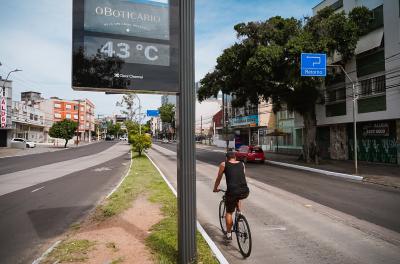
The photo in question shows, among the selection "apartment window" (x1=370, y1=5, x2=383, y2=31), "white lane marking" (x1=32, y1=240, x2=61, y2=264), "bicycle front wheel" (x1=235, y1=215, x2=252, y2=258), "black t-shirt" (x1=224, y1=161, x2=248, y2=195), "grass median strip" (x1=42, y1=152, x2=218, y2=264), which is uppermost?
"apartment window" (x1=370, y1=5, x2=383, y2=31)

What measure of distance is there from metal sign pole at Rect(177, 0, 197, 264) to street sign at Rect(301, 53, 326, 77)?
15.8m

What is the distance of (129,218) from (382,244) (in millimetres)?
5730

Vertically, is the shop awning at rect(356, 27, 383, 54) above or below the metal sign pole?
above

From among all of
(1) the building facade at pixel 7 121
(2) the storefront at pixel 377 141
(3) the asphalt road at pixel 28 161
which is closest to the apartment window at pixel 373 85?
(2) the storefront at pixel 377 141

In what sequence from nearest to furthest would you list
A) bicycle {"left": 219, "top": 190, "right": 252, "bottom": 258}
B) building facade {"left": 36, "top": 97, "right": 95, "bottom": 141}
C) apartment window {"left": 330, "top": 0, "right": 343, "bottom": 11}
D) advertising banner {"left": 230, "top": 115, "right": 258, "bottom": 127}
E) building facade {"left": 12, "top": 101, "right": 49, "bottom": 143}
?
bicycle {"left": 219, "top": 190, "right": 252, "bottom": 258}, apartment window {"left": 330, "top": 0, "right": 343, "bottom": 11}, advertising banner {"left": 230, "top": 115, "right": 258, "bottom": 127}, building facade {"left": 12, "top": 101, "right": 49, "bottom": 143}, building facade {"left": 36, "top": 97, "right": 95, "bottom": 141}

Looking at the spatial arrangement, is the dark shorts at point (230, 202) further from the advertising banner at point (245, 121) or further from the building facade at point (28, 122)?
the building facade at point (28, 122)

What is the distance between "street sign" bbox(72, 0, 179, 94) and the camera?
482cm

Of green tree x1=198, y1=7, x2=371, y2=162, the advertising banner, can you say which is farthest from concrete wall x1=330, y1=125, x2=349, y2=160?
the advertising banner

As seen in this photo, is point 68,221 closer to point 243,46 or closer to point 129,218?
point 129,218

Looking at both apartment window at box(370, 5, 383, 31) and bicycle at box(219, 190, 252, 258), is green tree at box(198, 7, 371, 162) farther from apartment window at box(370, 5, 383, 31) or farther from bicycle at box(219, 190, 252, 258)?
bicycle at box(219, 190, 252, 258)

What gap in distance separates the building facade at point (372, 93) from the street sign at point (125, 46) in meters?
21.4

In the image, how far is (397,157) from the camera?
23734mm

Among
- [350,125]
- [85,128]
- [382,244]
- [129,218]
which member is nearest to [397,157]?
[350,125]

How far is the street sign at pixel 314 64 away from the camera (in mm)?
19469
